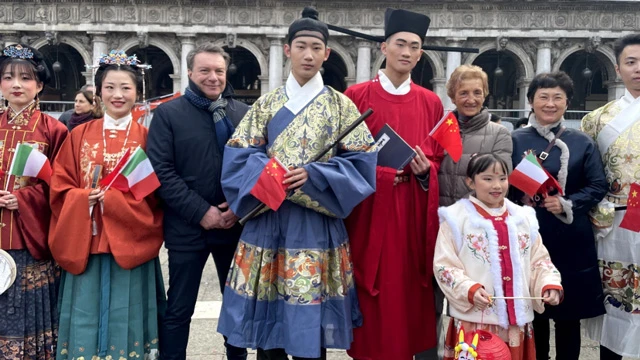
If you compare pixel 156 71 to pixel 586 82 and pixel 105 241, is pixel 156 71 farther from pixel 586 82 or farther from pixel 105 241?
pixel 105 241

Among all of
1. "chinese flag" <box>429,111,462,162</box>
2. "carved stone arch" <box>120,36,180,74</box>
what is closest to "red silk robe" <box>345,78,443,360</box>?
"chinese flag" <box>429,111,462,162</box>

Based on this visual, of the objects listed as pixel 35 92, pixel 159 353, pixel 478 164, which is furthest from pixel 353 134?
pixel 35 92

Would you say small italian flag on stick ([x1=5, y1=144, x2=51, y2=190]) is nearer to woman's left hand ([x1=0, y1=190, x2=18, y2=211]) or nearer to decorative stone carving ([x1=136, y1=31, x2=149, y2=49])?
woman's left hand ([x1=0, y1=190, x2=18, y2=211])

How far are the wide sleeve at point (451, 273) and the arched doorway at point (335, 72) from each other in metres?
22.6

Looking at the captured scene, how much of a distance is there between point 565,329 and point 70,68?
26.8m

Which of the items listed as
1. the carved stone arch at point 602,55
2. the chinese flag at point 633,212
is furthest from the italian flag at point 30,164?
the carved stone arch at point 602,55

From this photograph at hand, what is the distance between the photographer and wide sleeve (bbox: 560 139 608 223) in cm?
326

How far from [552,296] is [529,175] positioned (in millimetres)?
794

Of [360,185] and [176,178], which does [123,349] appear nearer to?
[176,178]

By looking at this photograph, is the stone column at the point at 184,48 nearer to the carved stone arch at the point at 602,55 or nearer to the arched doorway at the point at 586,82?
the carved stone arch at the point at 602,55

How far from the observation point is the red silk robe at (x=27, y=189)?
316 cm

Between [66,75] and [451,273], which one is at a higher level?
[66,75]

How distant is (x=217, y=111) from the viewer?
3.28 m

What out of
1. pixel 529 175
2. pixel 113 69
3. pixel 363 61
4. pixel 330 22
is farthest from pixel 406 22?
pixel 330 22
